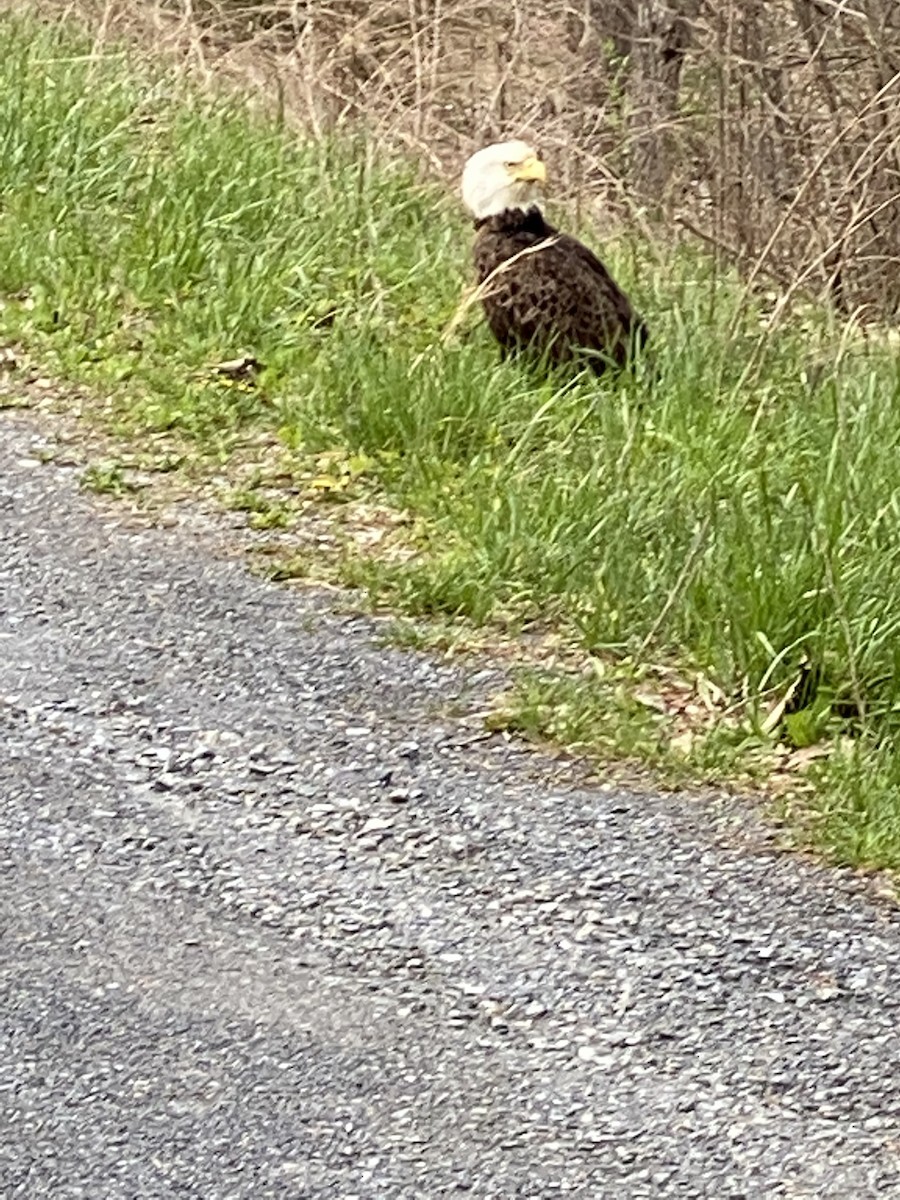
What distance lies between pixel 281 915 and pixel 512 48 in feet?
19.8

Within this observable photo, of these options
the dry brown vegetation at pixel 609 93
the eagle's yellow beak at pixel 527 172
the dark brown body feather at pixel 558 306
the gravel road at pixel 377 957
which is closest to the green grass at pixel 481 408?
the dark brown body feather at pixel 558 306

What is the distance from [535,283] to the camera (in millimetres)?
5914

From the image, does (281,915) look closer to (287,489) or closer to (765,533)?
(765,533)

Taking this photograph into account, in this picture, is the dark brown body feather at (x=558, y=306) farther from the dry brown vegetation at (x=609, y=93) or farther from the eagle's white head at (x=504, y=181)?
the dry brown vegetation at (x=609, y=93)

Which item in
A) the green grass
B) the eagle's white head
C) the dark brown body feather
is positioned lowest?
the green grass

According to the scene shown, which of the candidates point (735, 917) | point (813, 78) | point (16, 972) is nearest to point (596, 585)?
point (735, 917)

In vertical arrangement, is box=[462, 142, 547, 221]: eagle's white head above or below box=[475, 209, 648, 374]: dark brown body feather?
above

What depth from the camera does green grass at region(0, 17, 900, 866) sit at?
14.3ft

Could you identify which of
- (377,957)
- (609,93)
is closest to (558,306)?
(377,957)

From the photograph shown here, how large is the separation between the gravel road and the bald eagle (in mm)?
1667

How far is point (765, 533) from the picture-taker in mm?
4695

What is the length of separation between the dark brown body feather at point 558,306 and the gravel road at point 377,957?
166cm

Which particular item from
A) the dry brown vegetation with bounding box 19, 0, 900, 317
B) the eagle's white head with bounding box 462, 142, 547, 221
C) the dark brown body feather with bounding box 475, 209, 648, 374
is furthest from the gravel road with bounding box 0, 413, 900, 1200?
the dry brown vegetation with bounding box 19, 0, 900, 317

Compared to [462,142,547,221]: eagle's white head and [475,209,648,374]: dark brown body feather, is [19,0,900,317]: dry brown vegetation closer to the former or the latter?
[462,142,547,221]: eagle's white head
